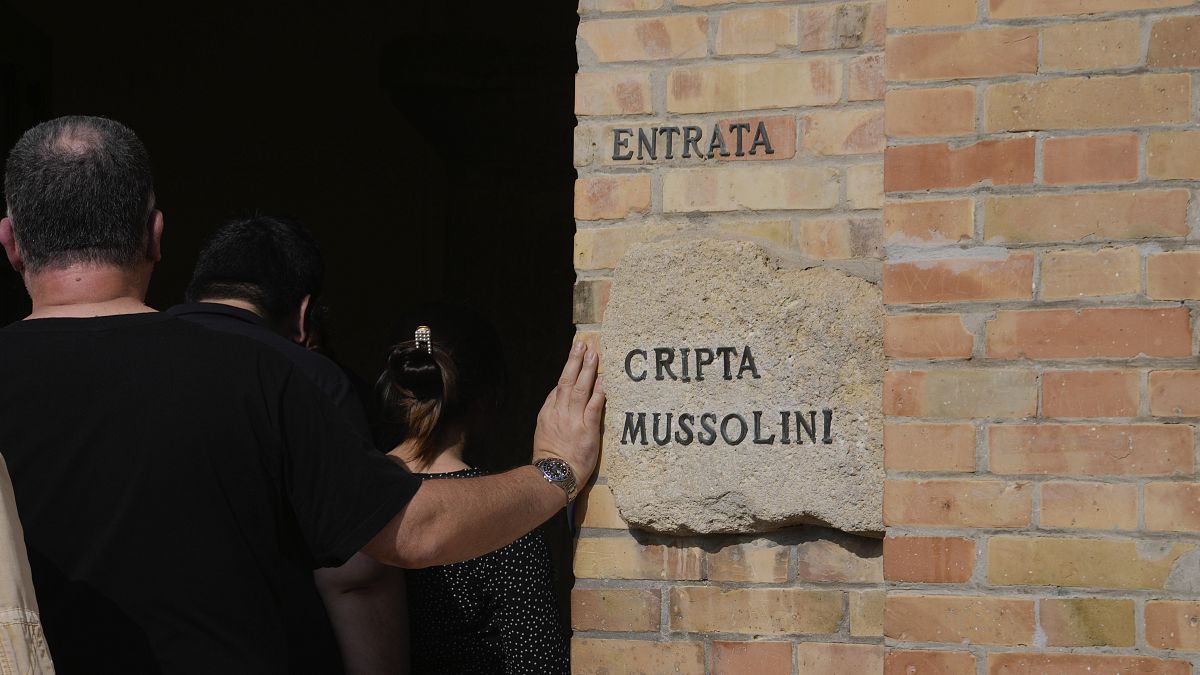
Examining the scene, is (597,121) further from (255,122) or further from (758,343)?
(255,122)

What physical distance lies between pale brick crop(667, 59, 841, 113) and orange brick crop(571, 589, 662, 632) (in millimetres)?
878

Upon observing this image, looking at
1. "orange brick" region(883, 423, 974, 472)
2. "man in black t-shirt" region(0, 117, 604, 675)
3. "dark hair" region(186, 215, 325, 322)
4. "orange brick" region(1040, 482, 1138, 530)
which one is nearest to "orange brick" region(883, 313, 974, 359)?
"orange brick" region(883, 423, 974, 472)

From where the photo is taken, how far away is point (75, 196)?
6.98 feet

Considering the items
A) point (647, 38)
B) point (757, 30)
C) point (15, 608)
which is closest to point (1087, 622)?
point (757, 30)

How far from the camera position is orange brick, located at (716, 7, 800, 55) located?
2535 millimetres

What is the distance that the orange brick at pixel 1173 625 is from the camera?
87.7 inches

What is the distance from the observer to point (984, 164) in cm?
234

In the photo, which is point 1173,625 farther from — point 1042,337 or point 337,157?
point 337,157

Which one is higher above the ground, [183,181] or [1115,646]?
[183,181]

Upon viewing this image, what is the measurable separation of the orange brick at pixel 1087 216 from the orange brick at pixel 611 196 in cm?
61

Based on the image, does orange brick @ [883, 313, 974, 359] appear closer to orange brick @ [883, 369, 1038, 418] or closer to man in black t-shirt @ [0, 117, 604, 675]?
orange brick @ [883, 369, 1038, 418]

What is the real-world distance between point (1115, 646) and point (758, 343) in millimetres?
758

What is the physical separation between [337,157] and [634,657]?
13.1ft

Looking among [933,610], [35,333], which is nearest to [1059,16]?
[933,610]
